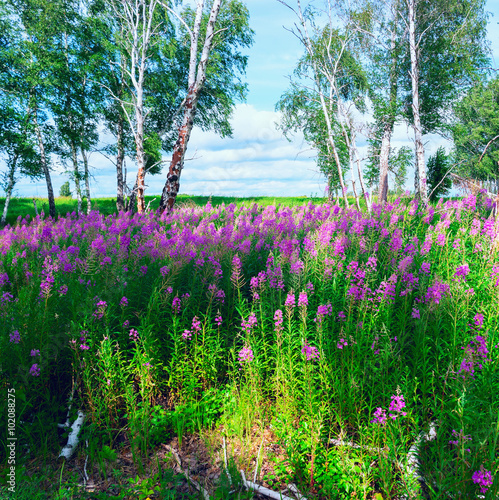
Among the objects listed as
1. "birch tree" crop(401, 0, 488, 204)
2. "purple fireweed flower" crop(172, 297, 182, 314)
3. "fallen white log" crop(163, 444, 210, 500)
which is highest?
"birch tree" crop(401, 0, 488, 204)

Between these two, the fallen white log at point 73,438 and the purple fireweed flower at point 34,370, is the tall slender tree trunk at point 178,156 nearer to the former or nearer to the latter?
the purple fireweed flower at point 34,370

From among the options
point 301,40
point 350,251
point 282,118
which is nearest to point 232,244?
point 350,251

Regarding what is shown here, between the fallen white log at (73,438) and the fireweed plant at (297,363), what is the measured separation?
116 mm

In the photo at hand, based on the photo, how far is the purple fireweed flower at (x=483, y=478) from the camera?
1896mm

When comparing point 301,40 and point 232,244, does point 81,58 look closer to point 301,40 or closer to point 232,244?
point 301,40

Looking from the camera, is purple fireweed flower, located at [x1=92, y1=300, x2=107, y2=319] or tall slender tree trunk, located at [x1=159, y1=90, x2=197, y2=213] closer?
purple fireweed flower, located at [x1=92, y1=300, x2=107, y2=319]

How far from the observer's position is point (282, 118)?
28.5 metres

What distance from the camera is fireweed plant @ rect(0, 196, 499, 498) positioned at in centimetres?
244

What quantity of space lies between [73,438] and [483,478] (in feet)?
10.2

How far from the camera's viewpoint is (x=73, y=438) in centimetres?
305

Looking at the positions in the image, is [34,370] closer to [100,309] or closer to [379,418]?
[100,309]

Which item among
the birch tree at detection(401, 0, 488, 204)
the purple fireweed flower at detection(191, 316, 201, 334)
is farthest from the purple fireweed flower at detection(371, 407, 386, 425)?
the birch tree at detection(401, 0, 488, 204)

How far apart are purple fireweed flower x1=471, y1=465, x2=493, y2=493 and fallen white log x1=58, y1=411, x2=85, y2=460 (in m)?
3.04

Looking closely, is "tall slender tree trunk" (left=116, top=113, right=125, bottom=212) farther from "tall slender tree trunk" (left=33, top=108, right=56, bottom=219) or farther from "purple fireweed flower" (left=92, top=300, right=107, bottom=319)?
"purple fireweed flower" (left=92, top=300, right=107, bottom=319)
